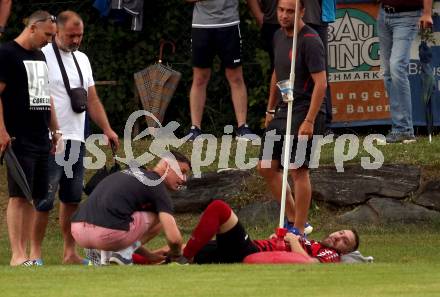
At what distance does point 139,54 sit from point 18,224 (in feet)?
23.3

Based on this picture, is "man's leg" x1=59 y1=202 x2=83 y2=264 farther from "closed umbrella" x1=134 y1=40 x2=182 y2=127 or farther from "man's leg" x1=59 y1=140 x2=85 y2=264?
"closed umbrella" x1=134 y1=40 x2=182 y2=127

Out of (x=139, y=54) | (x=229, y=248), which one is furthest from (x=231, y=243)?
(x=139, y=54)

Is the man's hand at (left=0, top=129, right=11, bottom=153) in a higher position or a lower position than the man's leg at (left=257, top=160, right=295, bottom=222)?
higher

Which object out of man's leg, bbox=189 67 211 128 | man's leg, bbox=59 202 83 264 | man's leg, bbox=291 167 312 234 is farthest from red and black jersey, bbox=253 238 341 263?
man's leg, bbox=189 67 211 128

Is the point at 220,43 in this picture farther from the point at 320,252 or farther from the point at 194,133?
the point at 320,252

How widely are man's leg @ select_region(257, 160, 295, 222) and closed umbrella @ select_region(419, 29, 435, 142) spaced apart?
350 centimetres

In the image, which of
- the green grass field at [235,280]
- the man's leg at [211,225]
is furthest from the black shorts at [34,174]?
the man's leg at [211,225]

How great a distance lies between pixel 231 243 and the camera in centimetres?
1325

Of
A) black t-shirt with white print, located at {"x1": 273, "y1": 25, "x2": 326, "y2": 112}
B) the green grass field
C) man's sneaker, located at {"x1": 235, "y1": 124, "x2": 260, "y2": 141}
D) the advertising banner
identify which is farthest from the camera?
the advertising banner

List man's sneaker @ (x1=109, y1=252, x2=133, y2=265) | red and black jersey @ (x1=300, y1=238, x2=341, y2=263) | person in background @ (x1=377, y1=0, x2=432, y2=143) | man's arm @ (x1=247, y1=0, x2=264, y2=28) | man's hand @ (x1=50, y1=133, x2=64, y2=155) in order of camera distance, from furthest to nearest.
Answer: man's arm @ (x1=247, y1=0, x2=264, y2=28)
person in background @ (x1=377, y1=0, x2=432, y2=143)
man's hand @ (x1=50, y1=133, x2=64, y2=155)
red and black jersey @ (x1=300, y1=238, x2=341, y2=263)
man's sneaker @ (x1=109, y1=252, x2=133, y2=265)

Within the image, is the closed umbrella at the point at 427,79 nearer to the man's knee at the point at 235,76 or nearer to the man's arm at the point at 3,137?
the man's knee at the point at 235,76

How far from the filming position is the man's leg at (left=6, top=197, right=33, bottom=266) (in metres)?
13.7

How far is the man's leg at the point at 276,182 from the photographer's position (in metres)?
14.9

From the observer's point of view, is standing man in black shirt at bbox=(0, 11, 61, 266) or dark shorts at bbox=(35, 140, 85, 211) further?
dark shorts at bbox=(35, 140, 85, 211)
